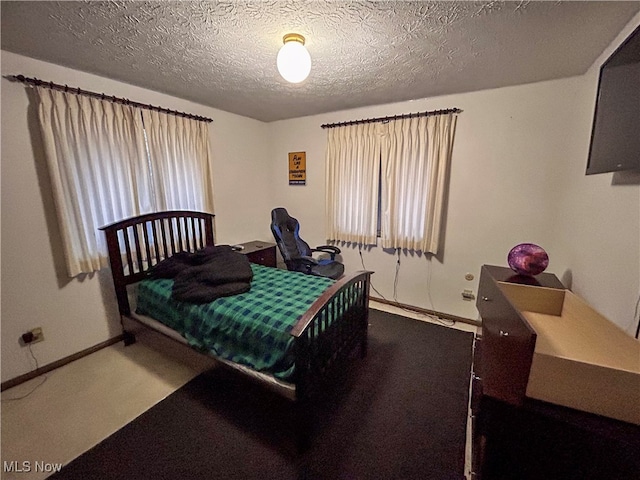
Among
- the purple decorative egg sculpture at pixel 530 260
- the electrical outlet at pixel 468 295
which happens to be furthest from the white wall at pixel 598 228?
the electrical outlet at pixel 468 295

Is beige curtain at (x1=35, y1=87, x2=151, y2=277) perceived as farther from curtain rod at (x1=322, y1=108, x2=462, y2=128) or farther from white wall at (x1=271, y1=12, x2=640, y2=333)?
white wall at (x1=271, y1=12, x2=640, y2=333)

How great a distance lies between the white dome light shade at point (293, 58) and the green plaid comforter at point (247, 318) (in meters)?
1.55

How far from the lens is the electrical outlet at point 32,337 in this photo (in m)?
2.09

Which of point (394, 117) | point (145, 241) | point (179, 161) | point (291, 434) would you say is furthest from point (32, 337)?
point (394, 117)

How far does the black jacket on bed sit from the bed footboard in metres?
0.81

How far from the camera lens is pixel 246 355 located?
174 centimetres

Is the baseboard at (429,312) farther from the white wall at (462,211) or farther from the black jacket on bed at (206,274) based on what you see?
the black jacket on bed at (206,274)

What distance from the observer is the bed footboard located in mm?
1487

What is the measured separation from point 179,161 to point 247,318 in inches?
84.8

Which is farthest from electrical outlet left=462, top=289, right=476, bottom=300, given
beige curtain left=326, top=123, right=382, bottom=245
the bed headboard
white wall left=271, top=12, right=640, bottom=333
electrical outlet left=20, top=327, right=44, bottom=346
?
electrical outlet left=20, top=327, right=44, bottom=346

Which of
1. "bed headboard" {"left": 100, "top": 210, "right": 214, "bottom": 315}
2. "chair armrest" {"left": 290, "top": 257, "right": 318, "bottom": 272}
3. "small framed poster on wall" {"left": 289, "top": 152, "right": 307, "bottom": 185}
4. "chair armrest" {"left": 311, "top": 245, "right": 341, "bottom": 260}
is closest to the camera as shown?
"bed headboard" {"left": 100, "top": 210, "right": 214, "bottom": 315}

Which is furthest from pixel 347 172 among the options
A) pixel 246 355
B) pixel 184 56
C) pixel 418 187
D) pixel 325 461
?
pixel 325 461

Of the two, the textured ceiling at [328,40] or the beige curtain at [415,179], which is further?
the beige curtain at [415,179]

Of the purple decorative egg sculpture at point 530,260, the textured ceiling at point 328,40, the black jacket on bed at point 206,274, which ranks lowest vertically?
the black jacket on bed at point 206,274
